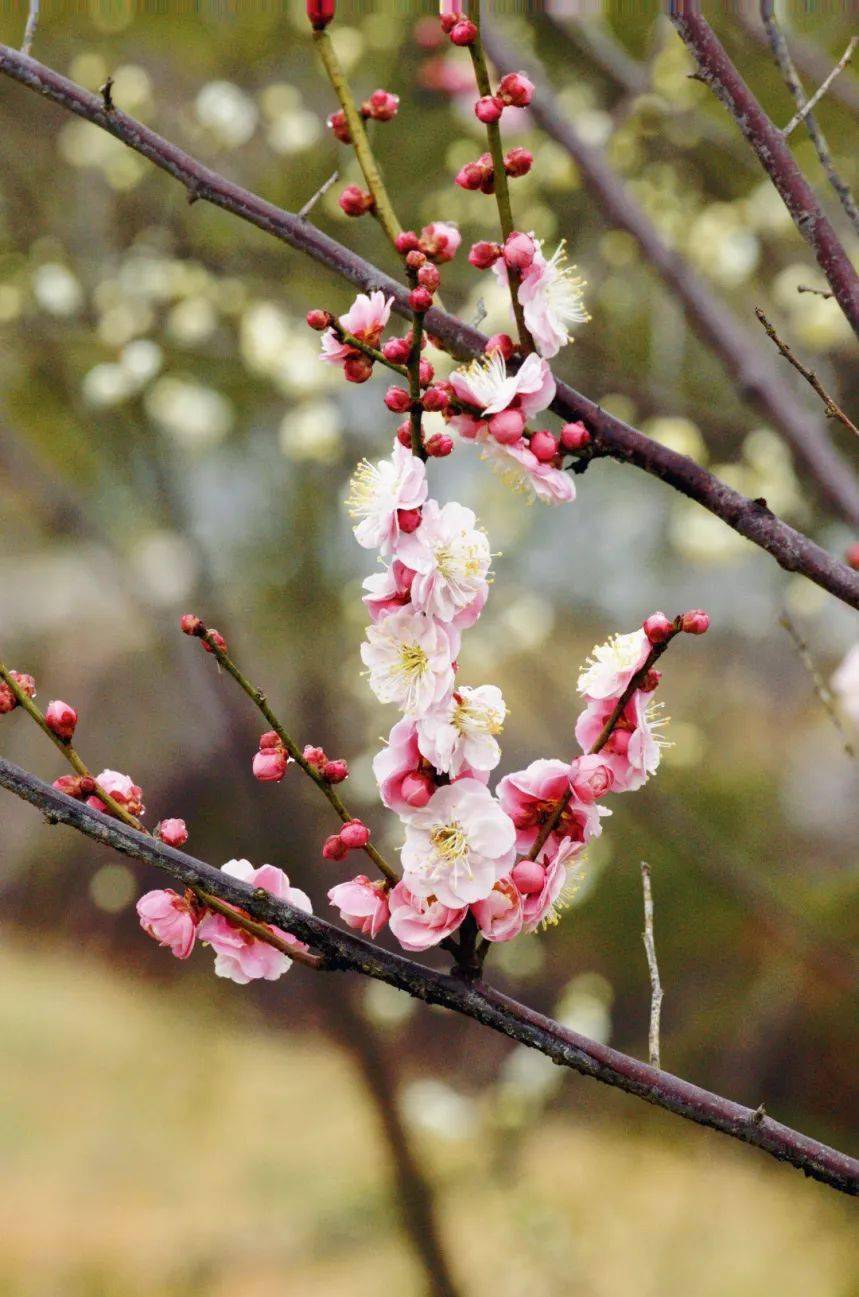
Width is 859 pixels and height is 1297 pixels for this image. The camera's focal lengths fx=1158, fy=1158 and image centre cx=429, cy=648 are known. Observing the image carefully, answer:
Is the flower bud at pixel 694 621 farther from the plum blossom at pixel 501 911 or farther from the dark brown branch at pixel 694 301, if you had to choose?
the dark brown branch at pixel 694 301

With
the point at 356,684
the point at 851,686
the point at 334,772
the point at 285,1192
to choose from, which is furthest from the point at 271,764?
the point at 285,1192

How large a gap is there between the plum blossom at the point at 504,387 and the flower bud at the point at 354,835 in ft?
0.49

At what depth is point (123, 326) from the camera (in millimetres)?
1540

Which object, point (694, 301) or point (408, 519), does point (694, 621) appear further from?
point (694, 301)

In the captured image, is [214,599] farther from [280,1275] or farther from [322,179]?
[280,1275]

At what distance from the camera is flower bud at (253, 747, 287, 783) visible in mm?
402

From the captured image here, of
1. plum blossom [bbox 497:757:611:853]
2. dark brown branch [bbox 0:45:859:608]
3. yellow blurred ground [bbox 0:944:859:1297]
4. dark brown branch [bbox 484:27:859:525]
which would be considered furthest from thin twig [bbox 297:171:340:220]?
yellow blurred ground [bbox 0:944:859:1297]

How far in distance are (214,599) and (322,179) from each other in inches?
25.5

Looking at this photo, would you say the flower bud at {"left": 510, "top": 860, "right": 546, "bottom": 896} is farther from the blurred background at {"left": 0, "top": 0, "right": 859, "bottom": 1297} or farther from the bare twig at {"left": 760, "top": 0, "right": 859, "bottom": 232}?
the blurred background at {"left": 0, "top": 0, "right": 859, "bottom": 1297}

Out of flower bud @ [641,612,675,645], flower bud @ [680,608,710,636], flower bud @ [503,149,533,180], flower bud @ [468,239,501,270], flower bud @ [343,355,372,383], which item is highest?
flower bud @ [503,149,533,180]

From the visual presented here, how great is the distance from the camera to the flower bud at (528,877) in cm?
40

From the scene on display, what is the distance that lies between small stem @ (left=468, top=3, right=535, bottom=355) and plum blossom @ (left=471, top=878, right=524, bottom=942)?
197mm

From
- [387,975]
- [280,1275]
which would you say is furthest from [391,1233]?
[387,975]

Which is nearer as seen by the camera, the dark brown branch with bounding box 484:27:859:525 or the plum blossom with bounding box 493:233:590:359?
the plum blossom with bounding box 493:233:590:359
